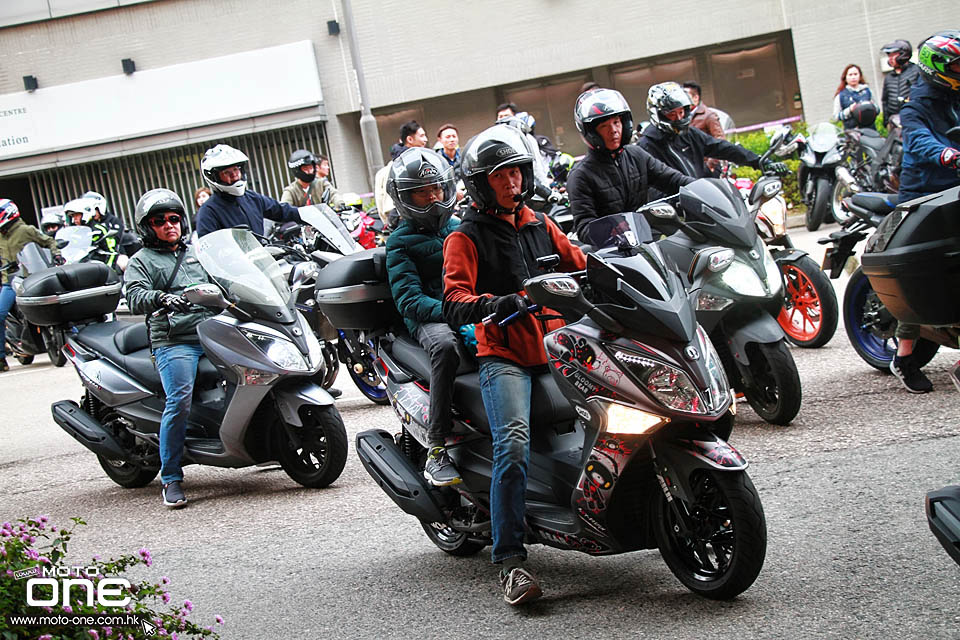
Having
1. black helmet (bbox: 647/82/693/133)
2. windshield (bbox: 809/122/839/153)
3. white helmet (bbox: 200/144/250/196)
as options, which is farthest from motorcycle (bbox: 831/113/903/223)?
white helmet (bbox: 200/144/250/196)

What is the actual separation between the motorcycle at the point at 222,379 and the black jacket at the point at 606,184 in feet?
6.47

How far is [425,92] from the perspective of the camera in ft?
88.9

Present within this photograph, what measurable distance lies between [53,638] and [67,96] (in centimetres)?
2582

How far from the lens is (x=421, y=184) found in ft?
17.9

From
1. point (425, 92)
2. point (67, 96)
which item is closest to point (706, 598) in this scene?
point (425, 92)

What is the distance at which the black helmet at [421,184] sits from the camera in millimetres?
5449

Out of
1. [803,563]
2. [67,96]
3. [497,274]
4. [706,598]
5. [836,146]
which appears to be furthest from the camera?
[67,96]

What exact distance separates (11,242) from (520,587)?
525 inches

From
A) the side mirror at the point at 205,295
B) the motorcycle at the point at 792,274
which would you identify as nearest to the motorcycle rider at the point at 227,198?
the side mirror at the point at 205,295

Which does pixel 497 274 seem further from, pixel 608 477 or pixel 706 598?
pixel 706 598

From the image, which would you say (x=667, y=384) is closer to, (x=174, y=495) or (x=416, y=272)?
(x=416, y=272)

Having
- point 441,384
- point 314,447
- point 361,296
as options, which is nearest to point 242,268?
point 314,447

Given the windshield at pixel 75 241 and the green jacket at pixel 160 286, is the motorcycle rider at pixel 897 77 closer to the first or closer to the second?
the green jacket at pixel 160 286

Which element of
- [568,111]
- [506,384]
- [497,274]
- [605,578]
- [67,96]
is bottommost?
[605,578]
